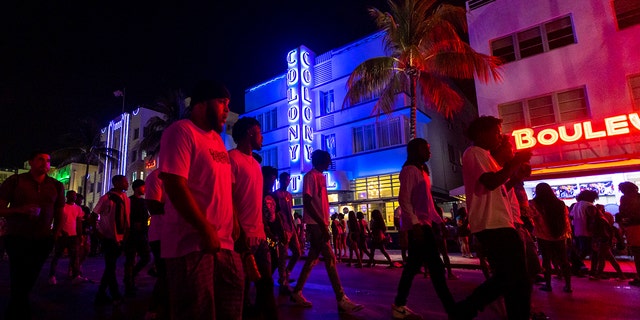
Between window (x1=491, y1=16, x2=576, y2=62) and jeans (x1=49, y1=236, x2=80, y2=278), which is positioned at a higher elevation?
window (x1=491, y1=16, x2=576, y2=62)

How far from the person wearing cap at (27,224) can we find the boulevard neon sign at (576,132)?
1475 cm

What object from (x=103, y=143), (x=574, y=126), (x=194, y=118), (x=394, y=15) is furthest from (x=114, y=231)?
(x=103, y=143)

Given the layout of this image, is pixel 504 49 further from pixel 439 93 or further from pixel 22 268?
pixel 22 268

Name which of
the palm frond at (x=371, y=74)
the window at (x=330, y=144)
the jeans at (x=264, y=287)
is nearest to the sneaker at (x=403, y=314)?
the jeans at (x=264, y=287)

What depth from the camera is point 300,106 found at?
23.1 meters

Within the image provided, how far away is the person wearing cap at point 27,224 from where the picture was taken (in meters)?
4.18

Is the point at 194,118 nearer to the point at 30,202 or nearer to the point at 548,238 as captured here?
the point at 30,202

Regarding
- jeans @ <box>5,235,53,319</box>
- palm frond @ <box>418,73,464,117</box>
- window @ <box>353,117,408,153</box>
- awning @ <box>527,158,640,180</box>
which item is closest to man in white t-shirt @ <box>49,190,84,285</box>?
jeans @ <box>5,235,53,319</box>

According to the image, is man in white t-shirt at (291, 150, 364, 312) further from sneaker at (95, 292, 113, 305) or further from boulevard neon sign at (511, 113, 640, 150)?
boulevard neon sign at (511, 113, 640, 150)

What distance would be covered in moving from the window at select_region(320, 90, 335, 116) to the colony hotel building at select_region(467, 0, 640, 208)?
902 cm

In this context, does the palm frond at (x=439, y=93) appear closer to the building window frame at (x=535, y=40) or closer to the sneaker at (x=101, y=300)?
the building window frame at (x=535, y=40)

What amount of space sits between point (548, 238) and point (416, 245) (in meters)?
3.86

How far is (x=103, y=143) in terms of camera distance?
147ft

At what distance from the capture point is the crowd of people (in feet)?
7.30
